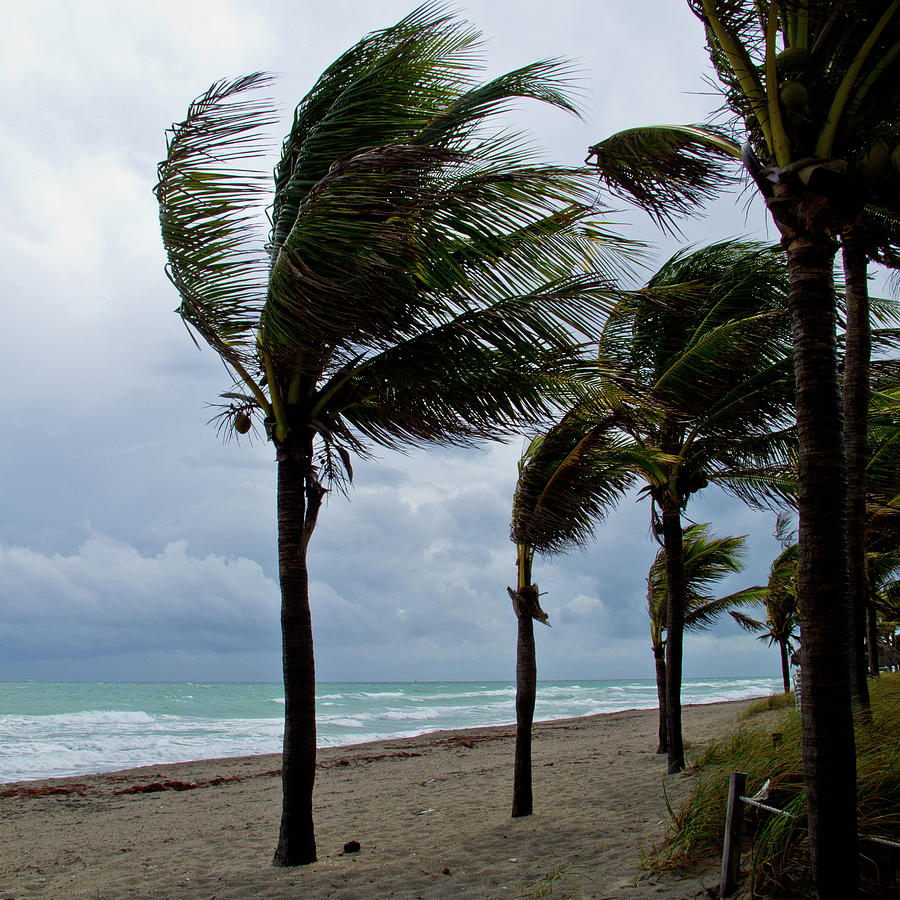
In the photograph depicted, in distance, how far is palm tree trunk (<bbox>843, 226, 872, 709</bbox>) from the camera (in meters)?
7.06

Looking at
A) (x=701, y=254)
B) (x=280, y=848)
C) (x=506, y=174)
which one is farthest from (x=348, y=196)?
(x=701, y=254)

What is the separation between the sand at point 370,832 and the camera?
5.14 metres

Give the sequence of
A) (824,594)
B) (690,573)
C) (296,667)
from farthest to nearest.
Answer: (690,573) < (296,667) < (824,594)

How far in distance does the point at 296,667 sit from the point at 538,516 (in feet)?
9.26

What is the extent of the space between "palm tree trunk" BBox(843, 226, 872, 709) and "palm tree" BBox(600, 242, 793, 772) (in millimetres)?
692

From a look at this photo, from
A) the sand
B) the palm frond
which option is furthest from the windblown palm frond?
the sand

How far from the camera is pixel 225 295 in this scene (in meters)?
5.29

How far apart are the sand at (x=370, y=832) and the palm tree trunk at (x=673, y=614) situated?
0.86 meters

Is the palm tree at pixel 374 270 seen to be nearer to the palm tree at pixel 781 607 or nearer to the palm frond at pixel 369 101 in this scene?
the palm frond at pixel 369 101

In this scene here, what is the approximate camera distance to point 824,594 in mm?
3121

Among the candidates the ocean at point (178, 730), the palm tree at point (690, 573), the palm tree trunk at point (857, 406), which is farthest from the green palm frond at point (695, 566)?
the ocean at point (178, 730)

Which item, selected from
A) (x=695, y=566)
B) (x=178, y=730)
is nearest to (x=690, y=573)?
(x=695, y=566)

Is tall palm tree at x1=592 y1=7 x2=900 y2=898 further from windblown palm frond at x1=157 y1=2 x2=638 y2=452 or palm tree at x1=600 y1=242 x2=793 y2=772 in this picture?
palm tree at x1=600 y1=242 x2=793 y2=772

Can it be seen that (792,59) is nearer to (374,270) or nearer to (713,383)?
(374,270)
